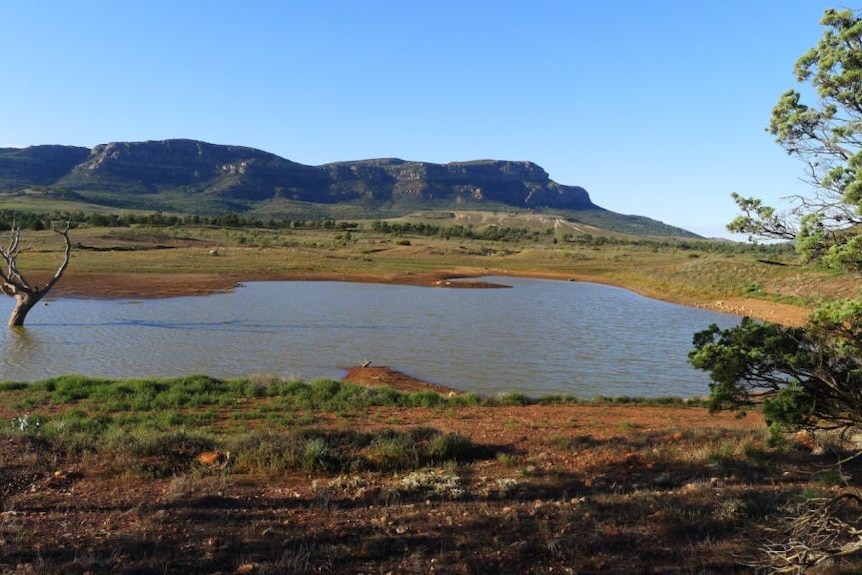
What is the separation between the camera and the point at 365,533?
22.9 feet

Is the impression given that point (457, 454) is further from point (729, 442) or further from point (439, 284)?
point (439, 284)

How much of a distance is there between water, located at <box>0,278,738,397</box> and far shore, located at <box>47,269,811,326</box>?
250cm

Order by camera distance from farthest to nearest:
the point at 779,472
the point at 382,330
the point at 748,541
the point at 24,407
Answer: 1. the point at 382,330
2. the point at 24,407
3. the point at 779,472
4. the point at 748,541

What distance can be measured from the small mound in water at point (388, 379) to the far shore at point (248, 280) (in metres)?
21.1

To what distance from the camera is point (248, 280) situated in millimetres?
49625

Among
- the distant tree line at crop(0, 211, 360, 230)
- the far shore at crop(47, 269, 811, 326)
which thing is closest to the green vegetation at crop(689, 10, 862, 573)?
the far shore at crop(47, 269, 811, 326)

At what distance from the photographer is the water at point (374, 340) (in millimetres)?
20562

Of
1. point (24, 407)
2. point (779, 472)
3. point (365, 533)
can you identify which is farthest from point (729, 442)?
point (24, 407)

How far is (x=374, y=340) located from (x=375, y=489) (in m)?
18.4

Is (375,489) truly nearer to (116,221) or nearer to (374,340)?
(374,340)

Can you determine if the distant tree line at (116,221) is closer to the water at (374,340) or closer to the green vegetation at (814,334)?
the water at (374,340)

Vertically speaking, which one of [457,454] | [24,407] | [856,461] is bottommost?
[24,407]

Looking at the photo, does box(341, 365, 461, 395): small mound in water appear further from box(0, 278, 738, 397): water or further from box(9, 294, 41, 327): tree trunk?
box(9, 294, 41, 327): tree trunk

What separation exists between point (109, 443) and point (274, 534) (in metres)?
4.89
